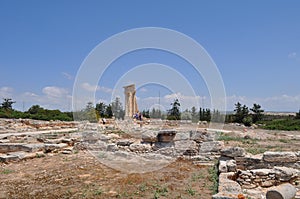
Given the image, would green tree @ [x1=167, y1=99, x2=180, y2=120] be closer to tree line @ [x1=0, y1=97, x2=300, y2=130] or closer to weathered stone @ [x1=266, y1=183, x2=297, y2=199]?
tree line @ [x1=0, y1=97, x2=300, y2=130]

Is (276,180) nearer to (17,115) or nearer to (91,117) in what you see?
(91,117)

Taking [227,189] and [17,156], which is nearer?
[227,189]

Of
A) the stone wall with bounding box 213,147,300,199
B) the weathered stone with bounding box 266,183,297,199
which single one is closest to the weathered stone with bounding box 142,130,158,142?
the stone wall with bounding box 213,147,300,199

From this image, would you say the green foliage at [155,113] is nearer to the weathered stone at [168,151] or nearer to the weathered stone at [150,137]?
the weathered stone at [150,137]

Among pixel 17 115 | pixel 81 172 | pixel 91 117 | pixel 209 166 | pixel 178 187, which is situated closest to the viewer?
pixel 178 187

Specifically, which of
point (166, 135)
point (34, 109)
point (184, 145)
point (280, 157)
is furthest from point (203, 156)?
point (34, 109)

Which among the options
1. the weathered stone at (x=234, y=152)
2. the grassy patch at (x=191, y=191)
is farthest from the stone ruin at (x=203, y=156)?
the grassy patch at (x=191, y=191)

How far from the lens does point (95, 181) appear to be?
7.90m

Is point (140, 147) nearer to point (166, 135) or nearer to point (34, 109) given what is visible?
point (166, 135)

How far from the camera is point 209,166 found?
32.6 ft

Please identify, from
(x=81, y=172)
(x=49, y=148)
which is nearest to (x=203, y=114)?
(x=49, y=148)

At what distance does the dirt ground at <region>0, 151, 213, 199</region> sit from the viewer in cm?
671

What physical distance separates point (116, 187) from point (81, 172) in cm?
220

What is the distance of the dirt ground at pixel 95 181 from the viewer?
671 centimetres
